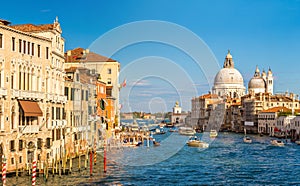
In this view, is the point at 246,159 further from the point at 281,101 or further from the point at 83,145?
the point at 281,101

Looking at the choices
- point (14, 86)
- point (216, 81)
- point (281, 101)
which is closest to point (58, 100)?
point (14, 86)

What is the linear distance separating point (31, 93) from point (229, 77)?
92667mm

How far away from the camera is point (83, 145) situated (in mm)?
29438

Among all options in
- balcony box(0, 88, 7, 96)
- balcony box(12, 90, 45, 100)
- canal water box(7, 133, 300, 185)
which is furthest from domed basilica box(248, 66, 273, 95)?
balcony box(0, 88, 7, 96)

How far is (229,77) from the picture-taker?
11112cm

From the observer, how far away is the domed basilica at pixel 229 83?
110 metres

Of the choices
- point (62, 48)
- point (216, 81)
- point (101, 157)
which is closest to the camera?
point (62, 48)

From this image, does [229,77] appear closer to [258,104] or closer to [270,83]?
[270,83]

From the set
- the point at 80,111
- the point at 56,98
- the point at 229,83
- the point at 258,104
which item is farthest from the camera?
the point at 229,83

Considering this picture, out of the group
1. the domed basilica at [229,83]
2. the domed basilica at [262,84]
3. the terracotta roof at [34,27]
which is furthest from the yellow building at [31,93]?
the domed basilica at [229,83]

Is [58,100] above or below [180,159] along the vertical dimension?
above

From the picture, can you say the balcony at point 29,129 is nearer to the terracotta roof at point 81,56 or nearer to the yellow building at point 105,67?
the yellow building at point 105,67

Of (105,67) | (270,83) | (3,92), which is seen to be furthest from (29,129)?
(270,83)

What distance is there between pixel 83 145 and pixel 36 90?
807cm
